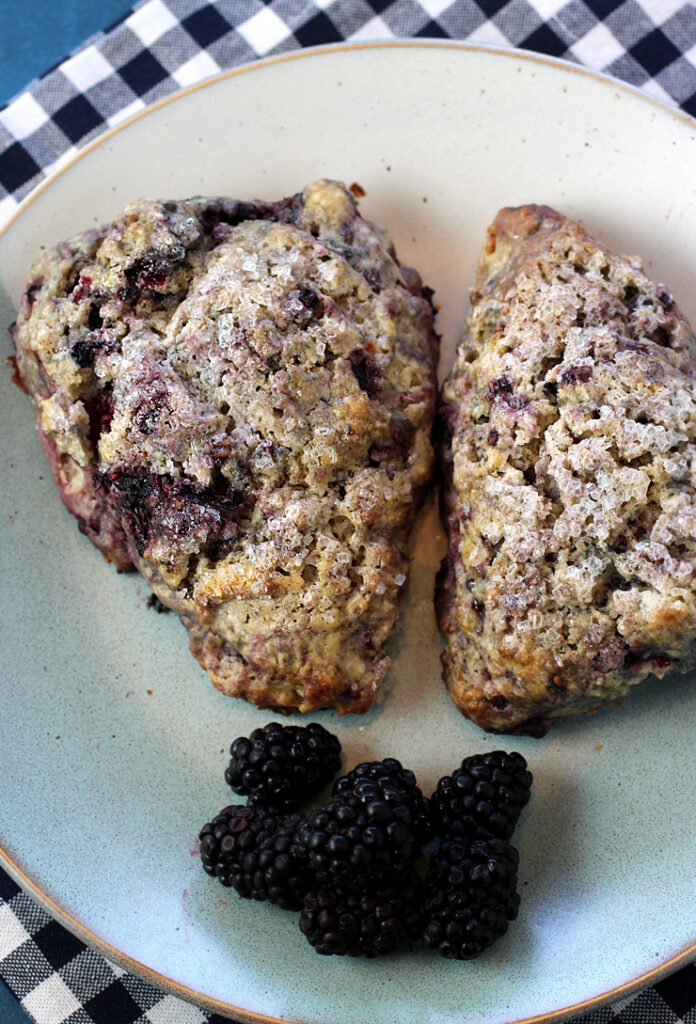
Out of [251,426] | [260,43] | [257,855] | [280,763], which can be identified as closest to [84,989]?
[257,855]

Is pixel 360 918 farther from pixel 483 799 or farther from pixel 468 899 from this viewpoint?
pixel 483 799

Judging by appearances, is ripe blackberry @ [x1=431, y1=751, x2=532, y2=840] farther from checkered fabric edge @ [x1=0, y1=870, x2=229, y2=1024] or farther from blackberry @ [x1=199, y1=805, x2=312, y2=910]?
checkered fabric edge @ [x1=0, y1=870, x2=229, y2=1024]

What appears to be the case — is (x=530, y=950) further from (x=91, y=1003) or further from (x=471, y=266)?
(x=471, y=266)

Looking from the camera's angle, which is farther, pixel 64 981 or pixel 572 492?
pixel 64 981

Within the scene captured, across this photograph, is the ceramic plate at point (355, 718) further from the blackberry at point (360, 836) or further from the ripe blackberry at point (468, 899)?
the blackberry at point (360, 836)

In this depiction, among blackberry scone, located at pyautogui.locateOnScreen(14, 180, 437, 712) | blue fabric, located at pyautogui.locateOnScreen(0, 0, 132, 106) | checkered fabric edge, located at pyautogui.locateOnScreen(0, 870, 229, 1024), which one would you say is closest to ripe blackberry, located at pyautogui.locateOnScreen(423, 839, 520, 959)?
blackberry scone, located at pyautogui.locateOnScreen(14, 180, 437, 712)
